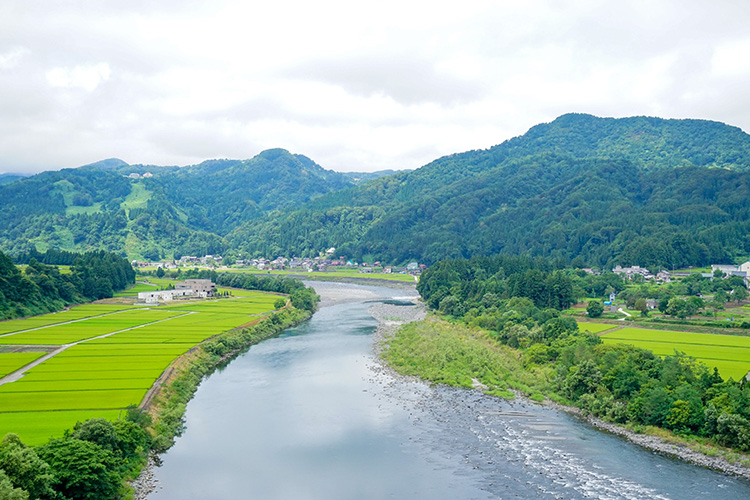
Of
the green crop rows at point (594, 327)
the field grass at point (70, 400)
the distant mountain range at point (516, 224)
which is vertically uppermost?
the distant mountain range at point (516, 224)

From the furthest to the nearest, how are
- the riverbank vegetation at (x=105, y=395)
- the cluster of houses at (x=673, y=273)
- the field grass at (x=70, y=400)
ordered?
the cluster of houses at (x=673, y=273) < the field grass at (x=70, y=400) < the riverbank vegetation at (x=105, y=395)

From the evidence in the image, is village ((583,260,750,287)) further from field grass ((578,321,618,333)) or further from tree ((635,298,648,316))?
field grass ((578,321,618,333))

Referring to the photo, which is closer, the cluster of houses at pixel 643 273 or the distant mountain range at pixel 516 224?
the cluster of houses at pixel 643 273

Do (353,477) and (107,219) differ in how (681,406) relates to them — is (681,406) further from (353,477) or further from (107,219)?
(107,219)

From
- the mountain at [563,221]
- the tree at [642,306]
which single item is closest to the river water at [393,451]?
the tree at [642,306]

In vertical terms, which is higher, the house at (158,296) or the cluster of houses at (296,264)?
the cluster of houses at (296,264)

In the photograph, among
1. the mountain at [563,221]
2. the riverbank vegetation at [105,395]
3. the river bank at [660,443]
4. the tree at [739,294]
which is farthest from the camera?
the mountain at [563,221]

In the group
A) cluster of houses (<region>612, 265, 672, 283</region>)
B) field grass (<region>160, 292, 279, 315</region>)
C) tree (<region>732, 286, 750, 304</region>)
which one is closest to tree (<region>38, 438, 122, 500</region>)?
field grass (<region>160, 292, 279, 315</region>)

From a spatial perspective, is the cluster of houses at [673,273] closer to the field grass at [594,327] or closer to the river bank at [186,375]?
the field grass at [594,327]
